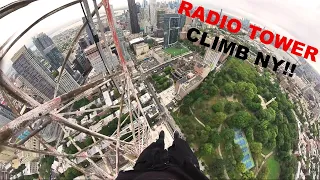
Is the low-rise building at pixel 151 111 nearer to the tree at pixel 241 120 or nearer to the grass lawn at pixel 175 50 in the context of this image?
the tree at pixel 241 120

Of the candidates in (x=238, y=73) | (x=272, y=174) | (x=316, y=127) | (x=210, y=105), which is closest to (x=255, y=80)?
(x=238, y=73)

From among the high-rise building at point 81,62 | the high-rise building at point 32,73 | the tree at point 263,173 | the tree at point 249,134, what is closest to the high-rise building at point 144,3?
the high-rise building at point 81,62

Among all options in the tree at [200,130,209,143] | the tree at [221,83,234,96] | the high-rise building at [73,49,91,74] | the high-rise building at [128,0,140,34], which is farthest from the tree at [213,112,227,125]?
the high-rise building at [128,0,140,34]

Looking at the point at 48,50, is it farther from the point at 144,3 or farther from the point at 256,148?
the point at 256,148

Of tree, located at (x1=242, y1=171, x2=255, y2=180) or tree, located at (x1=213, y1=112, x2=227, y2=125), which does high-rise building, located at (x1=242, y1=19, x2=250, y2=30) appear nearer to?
tree, located at (x1=213, y1=112, x2=227, y2=125)

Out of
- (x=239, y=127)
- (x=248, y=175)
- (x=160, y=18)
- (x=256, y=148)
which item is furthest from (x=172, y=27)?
(x=248, y=175)

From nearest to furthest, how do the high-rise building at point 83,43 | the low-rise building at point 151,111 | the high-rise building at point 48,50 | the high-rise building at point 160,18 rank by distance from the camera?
1. the low-rise building at point 151,111
2. the high-rise building at point 48,50
3. the high-rise building at point 83,43
4. the high-rise building at point 160,18

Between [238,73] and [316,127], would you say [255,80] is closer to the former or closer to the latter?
[238,73]

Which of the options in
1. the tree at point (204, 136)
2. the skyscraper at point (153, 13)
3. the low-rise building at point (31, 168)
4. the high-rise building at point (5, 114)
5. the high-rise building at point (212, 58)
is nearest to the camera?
the tree at point (204, 136)
